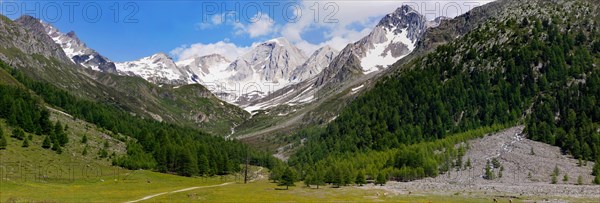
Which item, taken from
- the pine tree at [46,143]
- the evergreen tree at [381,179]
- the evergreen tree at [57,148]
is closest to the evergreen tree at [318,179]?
the evergreen tree at [381,179]

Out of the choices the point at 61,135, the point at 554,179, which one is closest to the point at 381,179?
the point at 554,179

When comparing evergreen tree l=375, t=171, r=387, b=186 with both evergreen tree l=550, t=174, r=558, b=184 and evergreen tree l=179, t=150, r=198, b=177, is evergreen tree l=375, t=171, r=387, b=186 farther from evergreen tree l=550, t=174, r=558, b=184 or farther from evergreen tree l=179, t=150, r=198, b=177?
evergreen tree l=179, t=150, r=198, b=177

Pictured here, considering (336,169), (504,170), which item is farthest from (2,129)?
(504,170)

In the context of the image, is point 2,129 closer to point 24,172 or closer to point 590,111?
point 24,172

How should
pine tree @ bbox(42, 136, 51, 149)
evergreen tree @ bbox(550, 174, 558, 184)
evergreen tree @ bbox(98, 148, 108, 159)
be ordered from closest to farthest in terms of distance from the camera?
1. evergreen tree @ bbox(550, 174, 558, 184)
2. pine tree @ bbox(42, 136, 51, 149)
3. evergreen tree @ bbox(98, 148, 108, 159)

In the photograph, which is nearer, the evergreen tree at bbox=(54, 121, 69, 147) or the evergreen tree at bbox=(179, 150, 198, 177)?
the evergreen tree at bbox=(54, 121, 69, 147)

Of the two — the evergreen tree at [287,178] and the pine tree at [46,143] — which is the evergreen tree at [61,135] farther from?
the evergreen tree at [287,178]

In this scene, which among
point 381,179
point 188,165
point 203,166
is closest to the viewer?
point 381,179

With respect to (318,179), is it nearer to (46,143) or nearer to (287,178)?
(287,178)

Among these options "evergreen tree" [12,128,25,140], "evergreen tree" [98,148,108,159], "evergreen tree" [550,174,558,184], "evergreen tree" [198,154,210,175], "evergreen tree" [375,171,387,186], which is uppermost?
"evergreen tree" [12,128,25,140]

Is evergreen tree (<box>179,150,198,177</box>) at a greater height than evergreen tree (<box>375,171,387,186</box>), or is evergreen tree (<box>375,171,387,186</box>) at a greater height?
evergreen tree (<box>179,150,198,177</box>)

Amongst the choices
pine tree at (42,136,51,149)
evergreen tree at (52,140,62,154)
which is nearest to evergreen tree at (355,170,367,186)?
evergreen tree at (52,140,62,154)

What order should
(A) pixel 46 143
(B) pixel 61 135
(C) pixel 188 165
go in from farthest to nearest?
1. (C) pixel 188 165
2. (B) pixel 61 135
3. (A) pixel 46 143

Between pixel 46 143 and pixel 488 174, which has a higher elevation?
pixel 46 143
